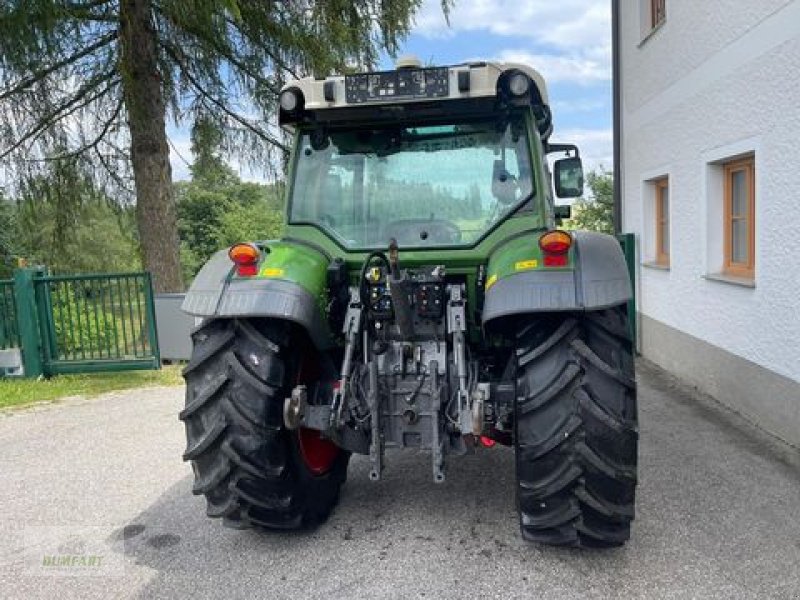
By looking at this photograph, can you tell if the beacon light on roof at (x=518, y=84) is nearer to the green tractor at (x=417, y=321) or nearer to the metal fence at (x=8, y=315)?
the green tractor at (x=417, y=321)

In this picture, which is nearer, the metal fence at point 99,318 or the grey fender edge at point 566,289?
the grey fender edge at point 566,289

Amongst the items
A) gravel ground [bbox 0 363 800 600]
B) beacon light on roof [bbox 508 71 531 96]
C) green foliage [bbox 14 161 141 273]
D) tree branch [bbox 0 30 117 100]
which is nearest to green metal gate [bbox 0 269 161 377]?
green foliage [bbox 14 161 141 273]

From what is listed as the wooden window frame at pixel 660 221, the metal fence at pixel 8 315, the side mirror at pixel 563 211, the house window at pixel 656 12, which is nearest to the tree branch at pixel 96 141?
the metal fence at pixel 8 315

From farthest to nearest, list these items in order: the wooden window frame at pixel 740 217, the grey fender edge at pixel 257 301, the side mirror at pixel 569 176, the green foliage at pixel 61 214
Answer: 1. the green foliage at pixel 61 214
2. the wooden window frame at pixel 740 217
3. the side mirror at pixel 569 176
4. the grey fender edge at pixel 257 301

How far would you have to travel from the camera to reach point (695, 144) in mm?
6512

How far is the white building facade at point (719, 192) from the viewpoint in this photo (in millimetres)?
4766

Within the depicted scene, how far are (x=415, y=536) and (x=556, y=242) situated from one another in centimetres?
161

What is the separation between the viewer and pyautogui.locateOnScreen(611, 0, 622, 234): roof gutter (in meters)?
9.14

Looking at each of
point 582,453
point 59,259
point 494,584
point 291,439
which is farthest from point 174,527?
point 59,259

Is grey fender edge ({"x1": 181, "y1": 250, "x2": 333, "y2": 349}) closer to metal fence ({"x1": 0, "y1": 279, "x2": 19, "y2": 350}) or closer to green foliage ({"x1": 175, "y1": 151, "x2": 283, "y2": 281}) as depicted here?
metal fence ({"x1": 0, "y1": 279, "x2": 19, "y2": 350})

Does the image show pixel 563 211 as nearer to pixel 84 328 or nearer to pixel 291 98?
pixel 291 98

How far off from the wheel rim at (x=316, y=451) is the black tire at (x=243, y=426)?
0.26 meters

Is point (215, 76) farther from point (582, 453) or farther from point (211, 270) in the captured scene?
point (582, 453)

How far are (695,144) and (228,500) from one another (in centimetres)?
538
